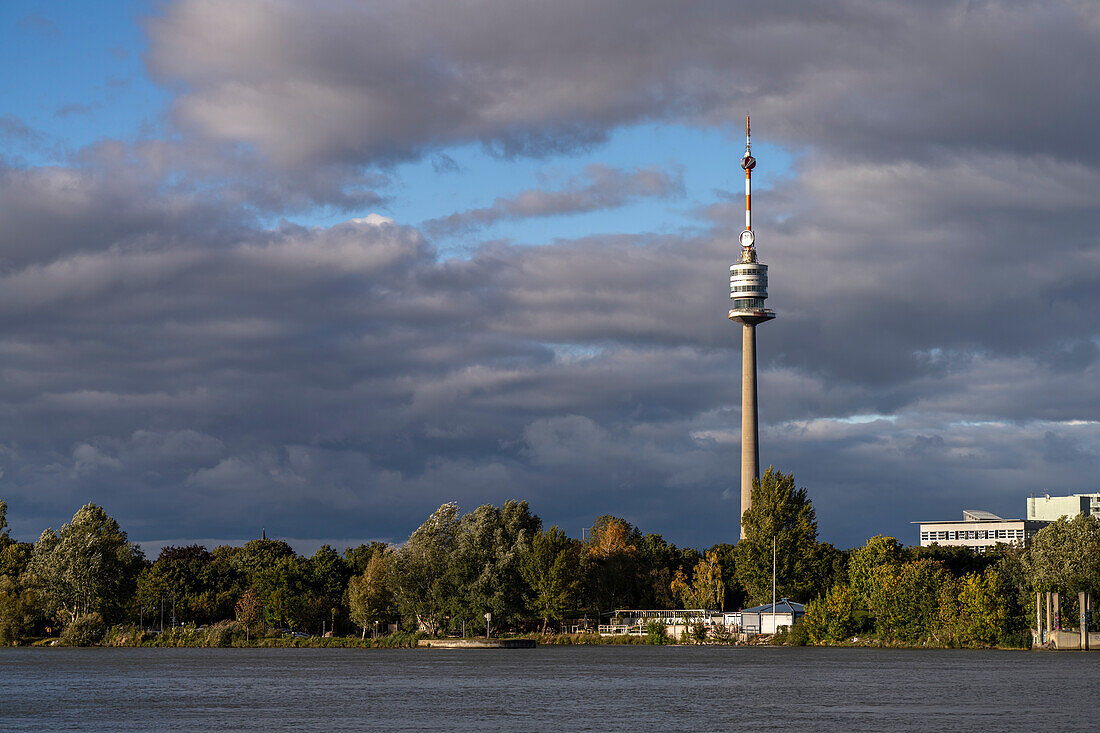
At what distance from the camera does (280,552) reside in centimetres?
18025

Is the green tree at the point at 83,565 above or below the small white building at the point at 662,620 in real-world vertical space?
above

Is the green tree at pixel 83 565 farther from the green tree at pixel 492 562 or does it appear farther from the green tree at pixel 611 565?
the green tree at pixel 611 565

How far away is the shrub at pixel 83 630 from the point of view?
15300 cm

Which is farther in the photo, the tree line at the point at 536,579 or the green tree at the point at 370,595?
the green tree at the point at 370,595

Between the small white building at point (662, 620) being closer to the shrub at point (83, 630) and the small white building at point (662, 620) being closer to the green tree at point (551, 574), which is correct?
the green tree at point (551, 574)

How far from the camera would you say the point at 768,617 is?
14750 cm

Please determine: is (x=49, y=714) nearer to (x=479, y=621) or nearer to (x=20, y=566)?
(x=479, y=621)

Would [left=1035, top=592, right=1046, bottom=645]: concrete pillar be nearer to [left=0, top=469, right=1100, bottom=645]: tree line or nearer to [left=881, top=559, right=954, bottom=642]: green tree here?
[left=0, top=469, right=1100, bottom=645]: tree line

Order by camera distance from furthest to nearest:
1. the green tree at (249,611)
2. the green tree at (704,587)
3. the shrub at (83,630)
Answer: the green tree at (249,611)
the green tree at (704,587)
the shrub at (83,630)

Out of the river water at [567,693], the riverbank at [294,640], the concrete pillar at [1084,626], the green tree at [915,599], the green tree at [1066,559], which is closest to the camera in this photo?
the river water at [567,693]

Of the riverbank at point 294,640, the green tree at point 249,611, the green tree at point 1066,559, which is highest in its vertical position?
the green tree at point 1066,559

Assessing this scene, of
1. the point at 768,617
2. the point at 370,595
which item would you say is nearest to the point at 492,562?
the point at 370,595

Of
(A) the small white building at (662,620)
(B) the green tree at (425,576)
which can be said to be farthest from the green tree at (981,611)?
(B) the green tree at (425,576)

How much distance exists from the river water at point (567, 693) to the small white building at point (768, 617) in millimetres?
22824
